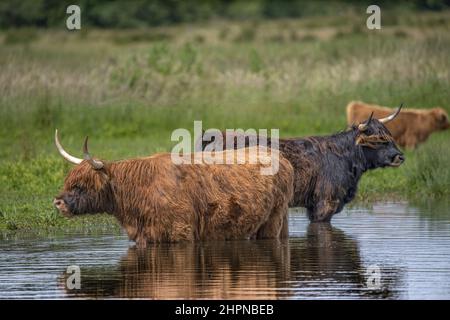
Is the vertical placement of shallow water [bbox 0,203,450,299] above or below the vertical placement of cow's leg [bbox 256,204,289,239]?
below

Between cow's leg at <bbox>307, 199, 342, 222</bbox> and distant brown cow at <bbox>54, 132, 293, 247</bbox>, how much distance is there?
70.8 inches

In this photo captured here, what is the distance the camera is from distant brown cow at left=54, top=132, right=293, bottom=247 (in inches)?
453

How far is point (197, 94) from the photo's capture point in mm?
23891

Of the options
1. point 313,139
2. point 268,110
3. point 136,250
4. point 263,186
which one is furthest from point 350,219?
point 268,110

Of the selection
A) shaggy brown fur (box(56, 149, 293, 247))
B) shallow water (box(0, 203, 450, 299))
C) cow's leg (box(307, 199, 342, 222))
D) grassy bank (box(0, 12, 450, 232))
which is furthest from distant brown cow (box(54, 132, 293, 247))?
grassy bank (box(0, 12, 450, 232))

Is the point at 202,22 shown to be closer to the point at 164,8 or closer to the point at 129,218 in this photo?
the point at 164,8

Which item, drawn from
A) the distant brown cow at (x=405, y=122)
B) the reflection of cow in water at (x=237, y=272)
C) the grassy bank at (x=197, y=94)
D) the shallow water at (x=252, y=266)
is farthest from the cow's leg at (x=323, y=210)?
the distant brown cow at (x=405, y=122)

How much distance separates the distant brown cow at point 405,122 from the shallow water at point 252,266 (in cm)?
811

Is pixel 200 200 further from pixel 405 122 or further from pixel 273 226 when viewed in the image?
pixel 405 122

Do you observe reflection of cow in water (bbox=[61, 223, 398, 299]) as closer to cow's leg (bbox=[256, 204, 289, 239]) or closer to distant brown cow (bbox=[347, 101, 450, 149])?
cow's leg (bbox=[256, 204, 289, 239])

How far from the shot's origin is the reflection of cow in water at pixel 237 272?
944cm

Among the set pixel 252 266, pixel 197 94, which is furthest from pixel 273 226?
pixel 197 94
